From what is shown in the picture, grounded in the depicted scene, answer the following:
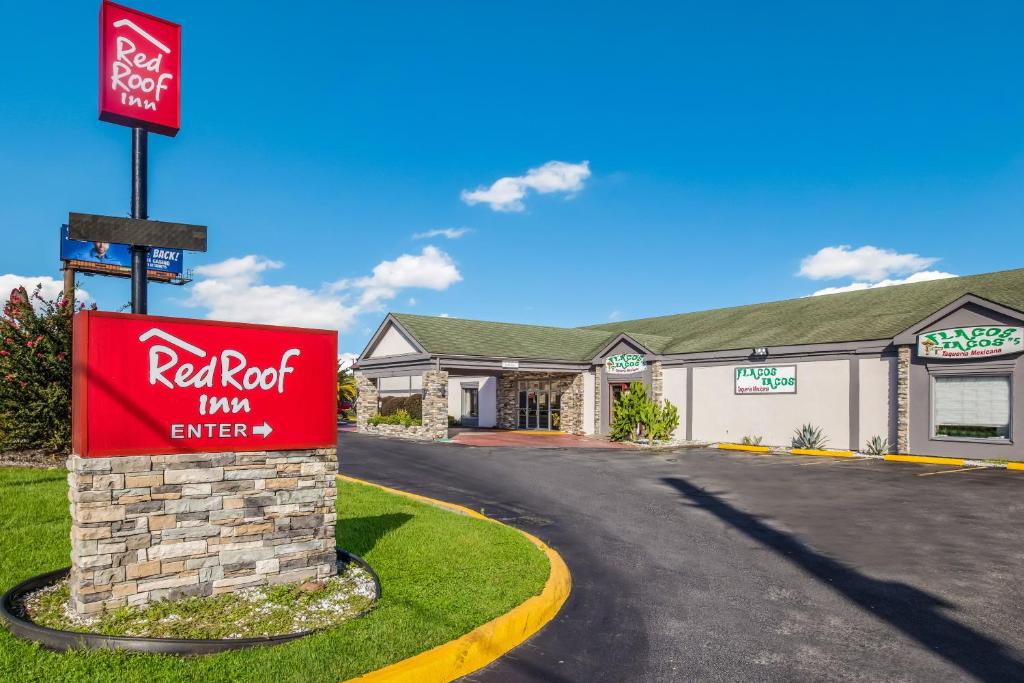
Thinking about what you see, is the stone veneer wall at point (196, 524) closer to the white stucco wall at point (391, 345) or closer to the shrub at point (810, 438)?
the shrub at point (810, 438)

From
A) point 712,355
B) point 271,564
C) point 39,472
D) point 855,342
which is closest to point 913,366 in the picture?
point 855,342

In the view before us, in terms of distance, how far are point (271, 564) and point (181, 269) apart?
28073 millimetres

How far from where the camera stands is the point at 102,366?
559 cm

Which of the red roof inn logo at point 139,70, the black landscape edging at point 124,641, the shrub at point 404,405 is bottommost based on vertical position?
the shrub at point 404,405

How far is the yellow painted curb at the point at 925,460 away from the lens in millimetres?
18672

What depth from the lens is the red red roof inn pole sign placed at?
555 cm

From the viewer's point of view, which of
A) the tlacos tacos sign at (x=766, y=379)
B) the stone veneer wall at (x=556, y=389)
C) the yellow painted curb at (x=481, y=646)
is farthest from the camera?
the stone veneer wall at (x=556, y=389)

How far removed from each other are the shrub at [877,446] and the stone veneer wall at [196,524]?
19988mm

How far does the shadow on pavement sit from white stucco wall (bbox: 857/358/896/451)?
1397 cm

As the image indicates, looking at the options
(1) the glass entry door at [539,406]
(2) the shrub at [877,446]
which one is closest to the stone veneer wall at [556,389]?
(1) the glass entry door at [539,406]

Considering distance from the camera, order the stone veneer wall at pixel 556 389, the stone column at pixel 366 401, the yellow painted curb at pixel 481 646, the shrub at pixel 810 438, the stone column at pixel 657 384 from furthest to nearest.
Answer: the stone column at pixel 366 401, the stone veneer wall at pixel 556 389, the stone column at pixel 657 384, the shrub at pixel 810 438, the yellow painted curb at pixel 481 646

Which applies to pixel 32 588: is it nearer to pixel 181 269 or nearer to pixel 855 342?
pixel 855 342

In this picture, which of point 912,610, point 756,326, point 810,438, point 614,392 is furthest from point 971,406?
point 912,610

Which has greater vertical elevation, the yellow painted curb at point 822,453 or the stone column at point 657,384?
the stone column at point 657,384
